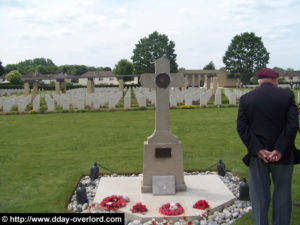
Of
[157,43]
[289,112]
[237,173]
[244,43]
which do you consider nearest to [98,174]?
[237,173]

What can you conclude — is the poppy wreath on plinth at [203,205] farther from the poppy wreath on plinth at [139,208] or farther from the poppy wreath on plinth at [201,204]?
the poppy wreath on plinth at [139,208]

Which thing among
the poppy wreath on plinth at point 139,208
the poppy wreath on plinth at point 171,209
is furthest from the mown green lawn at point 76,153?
the poppy wreath on plinth at point 139,208

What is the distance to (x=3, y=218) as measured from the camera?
4254 millimetres

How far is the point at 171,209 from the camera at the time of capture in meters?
4.46

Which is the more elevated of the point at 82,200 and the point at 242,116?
the point at 242,116

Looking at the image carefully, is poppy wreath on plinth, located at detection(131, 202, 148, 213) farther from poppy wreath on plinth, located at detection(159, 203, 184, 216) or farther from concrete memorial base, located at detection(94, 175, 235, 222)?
poppy wreath on plinth, located at detection(159, 203, 184, 216)

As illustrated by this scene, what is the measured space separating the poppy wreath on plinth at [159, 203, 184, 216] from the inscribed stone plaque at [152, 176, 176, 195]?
559 millimetres

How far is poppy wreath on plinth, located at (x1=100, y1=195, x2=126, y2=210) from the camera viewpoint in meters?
4.62

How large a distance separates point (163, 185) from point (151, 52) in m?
53.5

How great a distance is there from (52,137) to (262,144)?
8311mm

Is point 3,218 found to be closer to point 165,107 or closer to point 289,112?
point 165,107

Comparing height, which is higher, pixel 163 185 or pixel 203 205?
pixel 163 185

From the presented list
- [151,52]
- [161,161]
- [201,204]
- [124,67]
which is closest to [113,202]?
[161,161]

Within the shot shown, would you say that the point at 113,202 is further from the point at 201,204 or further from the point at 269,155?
the point at 269,155
